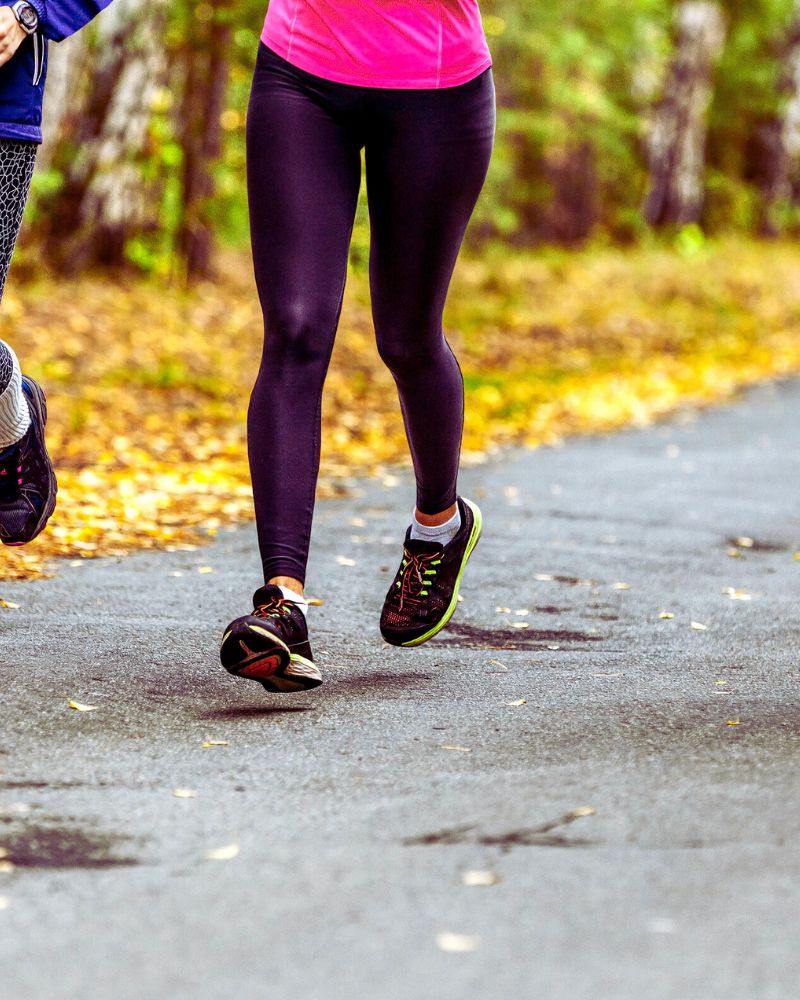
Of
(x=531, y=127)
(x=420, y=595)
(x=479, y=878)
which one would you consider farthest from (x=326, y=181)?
(x=531, y=127)

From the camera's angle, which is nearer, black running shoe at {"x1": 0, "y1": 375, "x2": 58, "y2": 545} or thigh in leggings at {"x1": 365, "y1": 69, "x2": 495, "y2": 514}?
thigh in leggings at {"x1": 365, "y1": 69, "x2": 495, "y2": 514}

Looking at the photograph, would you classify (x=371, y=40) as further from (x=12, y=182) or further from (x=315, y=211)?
(x=12, y=182)

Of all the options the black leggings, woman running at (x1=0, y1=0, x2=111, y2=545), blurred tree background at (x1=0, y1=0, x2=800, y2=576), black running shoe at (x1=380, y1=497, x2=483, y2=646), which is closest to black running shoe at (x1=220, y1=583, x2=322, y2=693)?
the black leggings

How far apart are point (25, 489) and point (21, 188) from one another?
90cm

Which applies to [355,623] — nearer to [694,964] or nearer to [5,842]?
[5,842]

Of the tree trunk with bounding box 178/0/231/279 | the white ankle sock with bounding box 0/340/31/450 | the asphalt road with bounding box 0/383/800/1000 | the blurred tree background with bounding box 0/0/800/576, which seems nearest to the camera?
the asphalt road with bounding box 0/383/800/1000

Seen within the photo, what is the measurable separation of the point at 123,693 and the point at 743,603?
7.46ft

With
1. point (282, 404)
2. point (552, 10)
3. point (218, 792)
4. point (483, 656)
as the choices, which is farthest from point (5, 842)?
point (552, 10)

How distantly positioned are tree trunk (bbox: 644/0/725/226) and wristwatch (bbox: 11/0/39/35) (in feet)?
87.4

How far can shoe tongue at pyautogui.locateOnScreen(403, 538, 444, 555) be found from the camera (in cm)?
426

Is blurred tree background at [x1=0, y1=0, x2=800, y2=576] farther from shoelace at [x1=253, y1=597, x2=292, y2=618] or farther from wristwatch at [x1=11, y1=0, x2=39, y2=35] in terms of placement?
wristwatch at [x1=11, y1=0, x2=39, y2=35]

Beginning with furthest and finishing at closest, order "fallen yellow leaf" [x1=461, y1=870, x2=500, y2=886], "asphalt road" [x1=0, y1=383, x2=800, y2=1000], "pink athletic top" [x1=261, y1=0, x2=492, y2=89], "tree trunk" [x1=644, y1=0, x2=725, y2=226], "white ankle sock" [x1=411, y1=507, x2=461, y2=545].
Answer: "tree trunk" [x1=644, y1=0, x2=725, y2=226] < "white ankle sock" [x1=411, y1=507, x2=461, y2=545] < "pink athletic top" [x1=261, y1=0, x2=492, y2=89] < "fallen yellow leaf" [x1=461, y1=870, x2=500, y2=886] < "asphalt road" [x1=0, y1=383, x2=800, y2=1000]

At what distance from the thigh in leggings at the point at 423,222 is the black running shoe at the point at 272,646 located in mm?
Answer: 688

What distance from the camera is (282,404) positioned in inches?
154
